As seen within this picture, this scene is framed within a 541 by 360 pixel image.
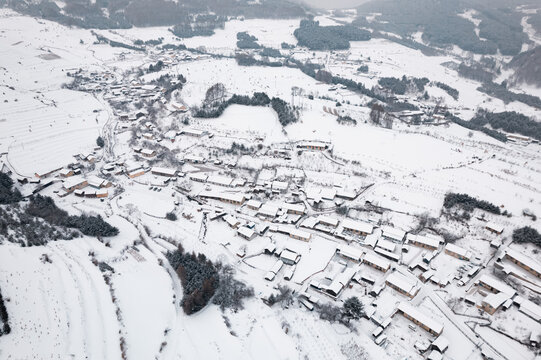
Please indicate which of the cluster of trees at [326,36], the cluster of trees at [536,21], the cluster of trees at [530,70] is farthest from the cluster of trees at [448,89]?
the cluster of trees at [536,21]

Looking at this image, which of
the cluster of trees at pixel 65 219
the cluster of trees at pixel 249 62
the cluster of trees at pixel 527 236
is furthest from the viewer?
the cluster of trees at pixel 249 62

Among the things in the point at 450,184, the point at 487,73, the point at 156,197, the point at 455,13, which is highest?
the point at 455,13

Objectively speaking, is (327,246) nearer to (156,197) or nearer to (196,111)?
(156,197)

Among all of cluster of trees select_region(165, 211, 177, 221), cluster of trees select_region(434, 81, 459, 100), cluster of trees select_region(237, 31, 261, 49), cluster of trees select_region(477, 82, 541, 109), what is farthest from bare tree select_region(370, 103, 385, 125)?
cluster of trees select_region(237, 31, 261, 49)

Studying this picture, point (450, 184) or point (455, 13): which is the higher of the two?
point (455, 13)

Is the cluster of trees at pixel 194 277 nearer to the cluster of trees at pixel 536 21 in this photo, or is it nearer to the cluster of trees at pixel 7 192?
the cluster of trees at pixel 7 192

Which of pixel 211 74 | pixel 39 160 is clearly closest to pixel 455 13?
pixel 211 74

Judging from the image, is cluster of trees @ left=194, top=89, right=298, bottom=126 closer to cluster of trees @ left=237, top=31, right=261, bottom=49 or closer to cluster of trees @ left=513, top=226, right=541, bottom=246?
cluster of trees @ left=513, top=226, right=541, bottom=246
